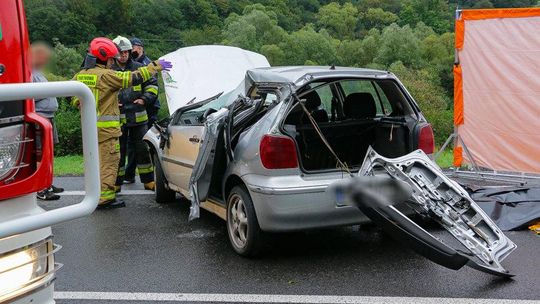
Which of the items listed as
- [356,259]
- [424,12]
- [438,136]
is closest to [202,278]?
[356,259]

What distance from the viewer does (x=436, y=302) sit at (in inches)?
143

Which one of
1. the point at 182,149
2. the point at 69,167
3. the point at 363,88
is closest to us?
the point at 363,88

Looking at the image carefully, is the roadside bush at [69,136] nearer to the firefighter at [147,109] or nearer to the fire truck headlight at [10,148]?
the firefighter at [147,109]

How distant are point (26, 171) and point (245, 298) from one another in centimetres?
202

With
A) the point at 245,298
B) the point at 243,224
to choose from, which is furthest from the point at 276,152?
the point at 245,298

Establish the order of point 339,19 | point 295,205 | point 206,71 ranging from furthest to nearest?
point 339,19, point 206,71, point 295,205

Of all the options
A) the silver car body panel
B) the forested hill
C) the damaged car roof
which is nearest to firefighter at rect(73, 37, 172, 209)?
the damaged car roof

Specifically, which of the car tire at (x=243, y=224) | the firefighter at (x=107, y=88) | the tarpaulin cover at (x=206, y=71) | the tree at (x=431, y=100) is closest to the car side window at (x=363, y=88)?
the car tire at (x=243, y=224)

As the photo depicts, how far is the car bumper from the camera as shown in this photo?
13.5ft

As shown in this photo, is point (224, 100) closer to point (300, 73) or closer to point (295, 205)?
point (300, 73)

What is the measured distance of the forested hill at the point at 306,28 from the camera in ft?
142

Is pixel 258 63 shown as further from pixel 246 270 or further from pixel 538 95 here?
pixel 246 270

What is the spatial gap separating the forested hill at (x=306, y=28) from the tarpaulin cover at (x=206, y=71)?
23488 mm

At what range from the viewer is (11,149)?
210 cm
